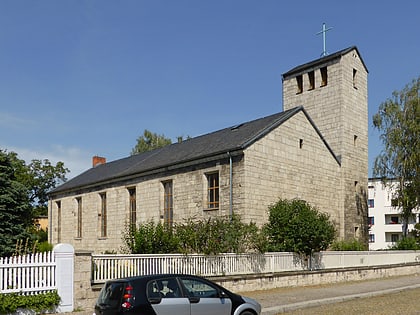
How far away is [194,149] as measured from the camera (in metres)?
28.7

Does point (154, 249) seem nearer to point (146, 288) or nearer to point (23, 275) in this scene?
point (23, 275)

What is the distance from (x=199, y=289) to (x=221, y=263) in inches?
305

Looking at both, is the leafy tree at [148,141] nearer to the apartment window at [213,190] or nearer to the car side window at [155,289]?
the apartment window at [213,190]

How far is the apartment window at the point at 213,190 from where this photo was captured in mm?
24812

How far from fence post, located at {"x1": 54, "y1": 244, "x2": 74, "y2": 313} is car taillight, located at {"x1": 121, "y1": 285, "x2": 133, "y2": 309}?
15.5ft

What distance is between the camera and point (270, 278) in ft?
58.7

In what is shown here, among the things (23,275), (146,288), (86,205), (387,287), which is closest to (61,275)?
(23,275)

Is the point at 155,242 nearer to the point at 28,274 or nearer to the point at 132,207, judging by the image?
the point at 28,274

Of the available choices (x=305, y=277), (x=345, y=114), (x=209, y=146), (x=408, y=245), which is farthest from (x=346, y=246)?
(x=209, y=146)

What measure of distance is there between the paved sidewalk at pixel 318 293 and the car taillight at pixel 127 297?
4846 millimetres

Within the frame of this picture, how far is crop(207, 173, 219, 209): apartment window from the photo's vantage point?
81.4ft

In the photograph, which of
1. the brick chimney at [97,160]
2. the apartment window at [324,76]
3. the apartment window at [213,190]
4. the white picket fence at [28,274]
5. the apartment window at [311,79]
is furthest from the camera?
the brick chimney at [97,160]

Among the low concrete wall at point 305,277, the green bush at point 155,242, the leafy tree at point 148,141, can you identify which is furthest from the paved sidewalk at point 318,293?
the leafy tree at point 148,141

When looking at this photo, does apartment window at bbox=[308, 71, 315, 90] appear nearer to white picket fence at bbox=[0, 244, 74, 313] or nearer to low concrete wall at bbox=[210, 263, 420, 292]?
low concrete wall at bbox=[210, 263, 420, 292]
